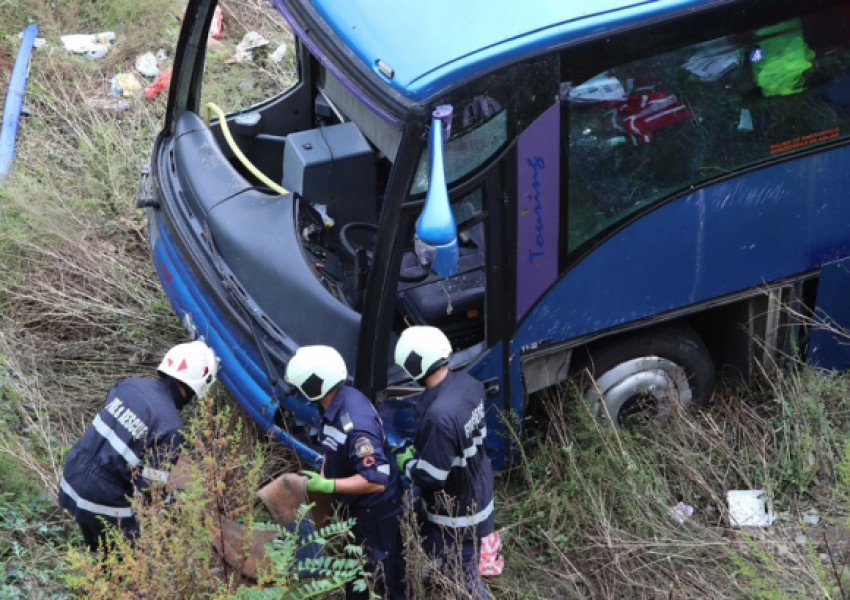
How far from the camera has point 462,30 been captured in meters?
Result: 4.39

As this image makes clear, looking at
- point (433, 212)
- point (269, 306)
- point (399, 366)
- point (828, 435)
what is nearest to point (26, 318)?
point (269, 306)

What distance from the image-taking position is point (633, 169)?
4.65m

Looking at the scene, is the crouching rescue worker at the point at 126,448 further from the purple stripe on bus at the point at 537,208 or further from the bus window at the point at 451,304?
the purple stripe on bus at the point at 537,208

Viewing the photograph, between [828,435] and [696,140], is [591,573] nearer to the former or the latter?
[828,435]

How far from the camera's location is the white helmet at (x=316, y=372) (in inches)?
166

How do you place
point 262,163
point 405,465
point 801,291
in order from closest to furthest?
point 405,465
point 801,291
point 262,163

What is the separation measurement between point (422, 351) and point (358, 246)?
1.29 meters

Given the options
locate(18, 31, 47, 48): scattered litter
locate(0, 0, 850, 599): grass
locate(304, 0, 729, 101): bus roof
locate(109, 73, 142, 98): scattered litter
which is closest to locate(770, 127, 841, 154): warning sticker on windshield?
locate(304, 0, 729, 101): bus roof

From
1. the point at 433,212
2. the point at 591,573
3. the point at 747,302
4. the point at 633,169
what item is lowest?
the point at 591,573

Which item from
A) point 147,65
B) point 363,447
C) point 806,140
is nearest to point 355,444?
point 363,447

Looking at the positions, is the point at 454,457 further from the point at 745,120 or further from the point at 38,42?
the point at 38,42

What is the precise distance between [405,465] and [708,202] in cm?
181

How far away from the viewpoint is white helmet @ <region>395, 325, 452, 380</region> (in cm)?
425

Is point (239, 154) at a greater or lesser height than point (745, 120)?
lesser
